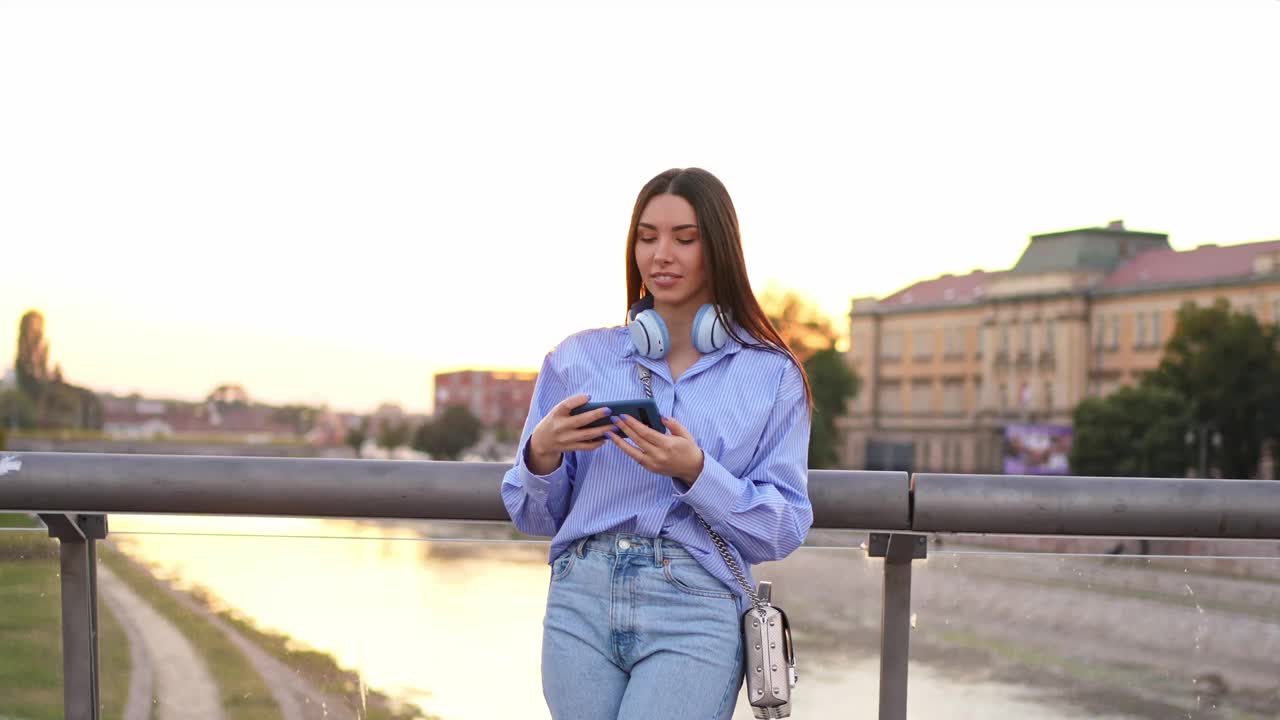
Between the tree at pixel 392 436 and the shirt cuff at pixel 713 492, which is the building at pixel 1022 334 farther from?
the shirt cuff at pixel 713 492

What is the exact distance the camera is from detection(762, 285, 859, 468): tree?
321 feet

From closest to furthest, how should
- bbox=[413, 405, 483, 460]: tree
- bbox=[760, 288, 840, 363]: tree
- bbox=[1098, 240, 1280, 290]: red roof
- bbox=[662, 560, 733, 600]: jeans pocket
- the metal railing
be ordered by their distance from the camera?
bbox=[662, 560, 733, 600]: jeans pocket
the metal railing
bbox=[1098, 240, 1280, 290]: red roof
bbox=[760, 288, 840, 363]: tree
bbox=[413, 405, 483, 460]: tree

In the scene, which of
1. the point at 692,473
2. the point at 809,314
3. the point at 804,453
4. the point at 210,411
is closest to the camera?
the point at 692,473

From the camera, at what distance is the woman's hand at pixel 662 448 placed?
2.45 meters

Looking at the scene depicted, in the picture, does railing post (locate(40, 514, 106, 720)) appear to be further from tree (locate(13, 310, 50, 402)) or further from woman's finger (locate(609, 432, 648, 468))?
tree (locate(13, 310, 50, 402))

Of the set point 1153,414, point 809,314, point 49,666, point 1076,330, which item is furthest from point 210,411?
point 49,666

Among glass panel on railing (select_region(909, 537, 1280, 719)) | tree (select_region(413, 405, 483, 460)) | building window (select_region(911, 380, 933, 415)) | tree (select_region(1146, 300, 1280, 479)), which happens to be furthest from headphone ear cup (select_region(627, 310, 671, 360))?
tree (select_region(413, 405, 483, 460))

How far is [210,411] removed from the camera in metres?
152

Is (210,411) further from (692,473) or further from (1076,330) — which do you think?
(692,473)

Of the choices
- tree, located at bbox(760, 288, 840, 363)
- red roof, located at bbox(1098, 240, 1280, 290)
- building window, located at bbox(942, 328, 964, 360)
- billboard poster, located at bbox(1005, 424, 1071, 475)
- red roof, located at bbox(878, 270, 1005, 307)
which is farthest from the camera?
red roof, located at bbox(878, 270, 1005, 307)

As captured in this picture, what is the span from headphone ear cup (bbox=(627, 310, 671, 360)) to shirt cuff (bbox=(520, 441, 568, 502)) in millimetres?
256

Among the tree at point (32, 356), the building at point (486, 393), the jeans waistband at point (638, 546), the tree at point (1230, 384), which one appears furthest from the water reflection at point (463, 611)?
the building at point (486, 393)

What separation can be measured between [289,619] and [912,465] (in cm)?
10625

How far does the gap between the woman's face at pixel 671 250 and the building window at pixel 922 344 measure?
107m
